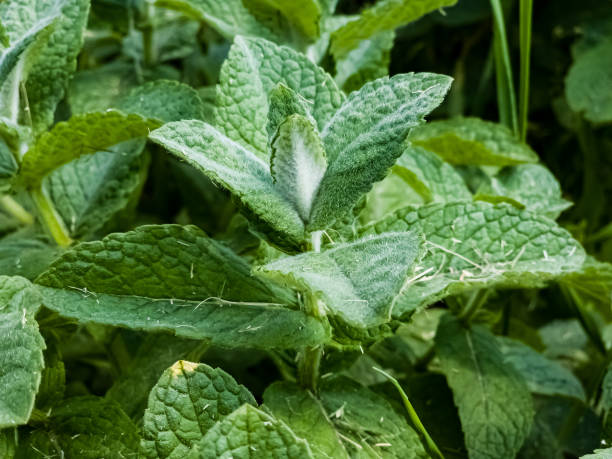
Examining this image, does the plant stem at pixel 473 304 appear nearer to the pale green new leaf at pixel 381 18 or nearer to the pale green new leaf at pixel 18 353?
the pale green new leaf at pixel 381 18

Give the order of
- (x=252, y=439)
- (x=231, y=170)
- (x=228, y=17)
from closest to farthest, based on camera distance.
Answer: (x=252, y=439) → (x=231, y=170) → (x=228, y=17)

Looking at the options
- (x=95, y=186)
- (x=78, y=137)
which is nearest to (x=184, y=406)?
(x=78, y=137)

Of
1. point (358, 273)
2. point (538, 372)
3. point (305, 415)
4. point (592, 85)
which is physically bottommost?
point (538, 372)

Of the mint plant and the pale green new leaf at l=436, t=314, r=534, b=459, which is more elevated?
the mint plant

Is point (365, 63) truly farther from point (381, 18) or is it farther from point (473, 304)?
point (473, 304)

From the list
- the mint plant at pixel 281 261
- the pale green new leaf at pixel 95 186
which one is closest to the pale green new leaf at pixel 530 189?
the mint plant at pixel 281 261

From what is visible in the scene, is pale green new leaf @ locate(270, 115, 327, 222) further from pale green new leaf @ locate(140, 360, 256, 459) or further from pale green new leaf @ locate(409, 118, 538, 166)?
pale green new leaf @ locate(409, 118, 538, 166)

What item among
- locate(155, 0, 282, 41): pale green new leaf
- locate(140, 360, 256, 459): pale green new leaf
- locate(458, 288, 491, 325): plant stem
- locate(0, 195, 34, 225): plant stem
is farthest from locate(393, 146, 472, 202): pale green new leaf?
locate(0, 195, 34, 225): plant stem

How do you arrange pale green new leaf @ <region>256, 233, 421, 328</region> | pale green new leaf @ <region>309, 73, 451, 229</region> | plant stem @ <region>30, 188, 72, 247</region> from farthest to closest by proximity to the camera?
plant stem @ <region>30, 188, 72, 247</region> → pale green new leaf @ <region>309, 73, 451, 229</region> → pale green new leaf @ <region>256, 233, 421, 328</region>
